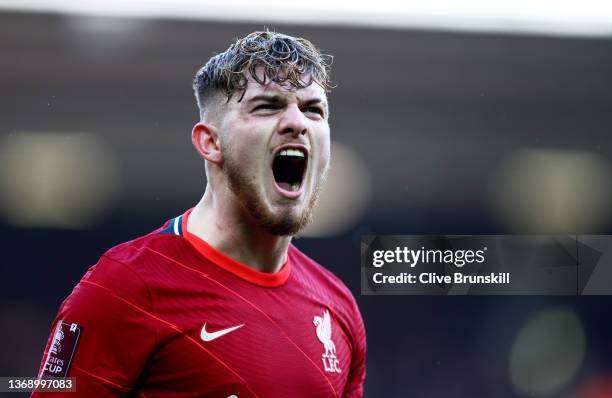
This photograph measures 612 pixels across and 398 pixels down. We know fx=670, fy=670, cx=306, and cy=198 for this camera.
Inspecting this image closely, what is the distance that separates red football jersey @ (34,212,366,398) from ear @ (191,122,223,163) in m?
0.20

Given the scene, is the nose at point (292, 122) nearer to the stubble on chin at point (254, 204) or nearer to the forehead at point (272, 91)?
the forehead at point (272, 91)

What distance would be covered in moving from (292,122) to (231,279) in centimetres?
42

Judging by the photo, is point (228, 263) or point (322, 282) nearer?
point (228, 263)

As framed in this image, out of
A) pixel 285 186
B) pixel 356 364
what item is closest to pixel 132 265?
pixel 285 186

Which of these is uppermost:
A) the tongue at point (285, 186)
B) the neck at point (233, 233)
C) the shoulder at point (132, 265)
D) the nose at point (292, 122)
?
the nose at point (292, 122)

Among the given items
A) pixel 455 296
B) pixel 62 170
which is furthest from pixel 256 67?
pixel 455 296

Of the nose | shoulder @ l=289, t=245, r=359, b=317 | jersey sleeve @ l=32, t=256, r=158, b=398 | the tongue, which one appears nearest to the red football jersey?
jersey sleeve @ l=32, t=256, r=158, b=398

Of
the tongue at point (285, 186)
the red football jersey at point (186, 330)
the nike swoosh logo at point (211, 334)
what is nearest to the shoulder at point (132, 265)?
the red football jersey at point (186, 330)

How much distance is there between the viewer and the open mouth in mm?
1687

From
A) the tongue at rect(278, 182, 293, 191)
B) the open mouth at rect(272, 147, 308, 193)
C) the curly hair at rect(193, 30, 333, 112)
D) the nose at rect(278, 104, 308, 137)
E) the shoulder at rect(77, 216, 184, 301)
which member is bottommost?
the shoulder at rect(77, 216, 184, 301)

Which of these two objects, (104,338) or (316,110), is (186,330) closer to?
(104,338)

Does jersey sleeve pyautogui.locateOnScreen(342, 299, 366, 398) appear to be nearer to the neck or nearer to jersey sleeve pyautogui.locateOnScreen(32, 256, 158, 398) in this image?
the neck

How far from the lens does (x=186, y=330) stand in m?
1.54

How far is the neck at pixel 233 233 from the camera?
1.70m
